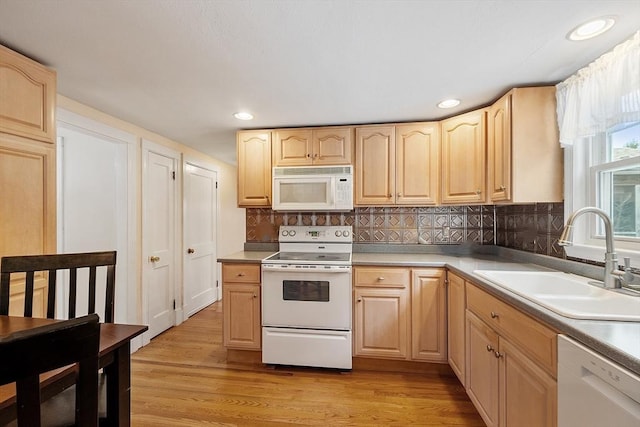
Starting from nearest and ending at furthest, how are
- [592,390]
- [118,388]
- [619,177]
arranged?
1. [592,390]
2. [118,388]
3. [619,177]

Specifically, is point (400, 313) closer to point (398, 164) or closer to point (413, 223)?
point (413, 223)

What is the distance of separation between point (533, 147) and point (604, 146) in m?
0.34

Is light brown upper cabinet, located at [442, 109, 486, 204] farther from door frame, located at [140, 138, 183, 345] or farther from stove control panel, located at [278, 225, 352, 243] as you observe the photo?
door frame, located at [140, 138, 183, 345]

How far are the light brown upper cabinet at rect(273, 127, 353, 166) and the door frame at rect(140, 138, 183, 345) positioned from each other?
49.5 inches

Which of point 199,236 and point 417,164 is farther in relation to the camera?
point 199,236

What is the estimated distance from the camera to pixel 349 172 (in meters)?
2.59

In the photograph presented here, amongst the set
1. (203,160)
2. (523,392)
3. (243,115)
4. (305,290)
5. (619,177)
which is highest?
(243,115)

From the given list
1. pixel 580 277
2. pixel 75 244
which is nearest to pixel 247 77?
pixel 75 244

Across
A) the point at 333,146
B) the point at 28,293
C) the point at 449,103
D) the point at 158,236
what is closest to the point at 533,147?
the point at 449,103

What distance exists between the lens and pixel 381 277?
2.32 m

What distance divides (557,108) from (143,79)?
103 inches

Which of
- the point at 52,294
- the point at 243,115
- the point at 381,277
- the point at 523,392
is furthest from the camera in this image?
the point at 243,115

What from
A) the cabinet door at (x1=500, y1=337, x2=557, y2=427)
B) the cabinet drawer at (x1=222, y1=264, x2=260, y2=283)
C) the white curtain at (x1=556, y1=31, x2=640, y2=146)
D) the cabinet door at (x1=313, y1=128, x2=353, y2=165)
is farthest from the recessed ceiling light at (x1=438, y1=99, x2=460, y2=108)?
the cabinet drawer at (x1=222, y1=264, x2=260, y2=283)

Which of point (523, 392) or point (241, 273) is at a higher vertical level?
point (241, 273)
